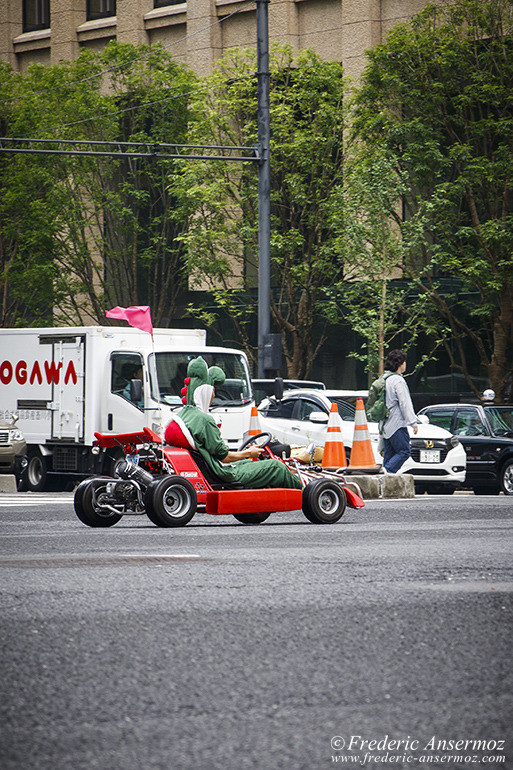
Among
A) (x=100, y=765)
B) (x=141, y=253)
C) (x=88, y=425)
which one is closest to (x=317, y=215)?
(x=141, y=253)

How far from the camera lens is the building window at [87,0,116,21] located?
137 feet

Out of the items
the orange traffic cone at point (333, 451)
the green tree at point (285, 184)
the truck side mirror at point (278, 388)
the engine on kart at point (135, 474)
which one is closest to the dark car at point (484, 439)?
the truck side mirror at point (278, 388)

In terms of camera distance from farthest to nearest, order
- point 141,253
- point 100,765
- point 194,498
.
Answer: point 141,253, point 194,498, point 100,765

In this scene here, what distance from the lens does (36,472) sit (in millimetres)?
22656

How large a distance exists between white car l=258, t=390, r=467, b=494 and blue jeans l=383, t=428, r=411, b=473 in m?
2.51

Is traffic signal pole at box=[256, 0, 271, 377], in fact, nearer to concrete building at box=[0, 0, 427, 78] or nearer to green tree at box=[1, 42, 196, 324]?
concrete building at box=[0, 0, 427, 78]

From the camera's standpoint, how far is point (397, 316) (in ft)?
108

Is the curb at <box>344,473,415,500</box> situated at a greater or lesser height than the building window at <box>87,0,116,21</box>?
lesser

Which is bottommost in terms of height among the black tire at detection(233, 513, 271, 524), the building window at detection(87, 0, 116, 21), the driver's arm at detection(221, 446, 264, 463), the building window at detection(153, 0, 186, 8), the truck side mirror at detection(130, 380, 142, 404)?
the black tire at detection(233, 513, 271, 524)

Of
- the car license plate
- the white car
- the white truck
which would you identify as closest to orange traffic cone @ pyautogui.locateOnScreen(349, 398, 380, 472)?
the white car

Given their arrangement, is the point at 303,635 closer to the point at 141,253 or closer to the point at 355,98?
the point at 355,98

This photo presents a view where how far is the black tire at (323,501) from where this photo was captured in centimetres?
1270

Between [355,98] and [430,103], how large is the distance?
2042 millimetres

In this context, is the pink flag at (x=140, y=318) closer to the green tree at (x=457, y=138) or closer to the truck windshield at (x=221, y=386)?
the truck windshield at (x=221, y=386)
